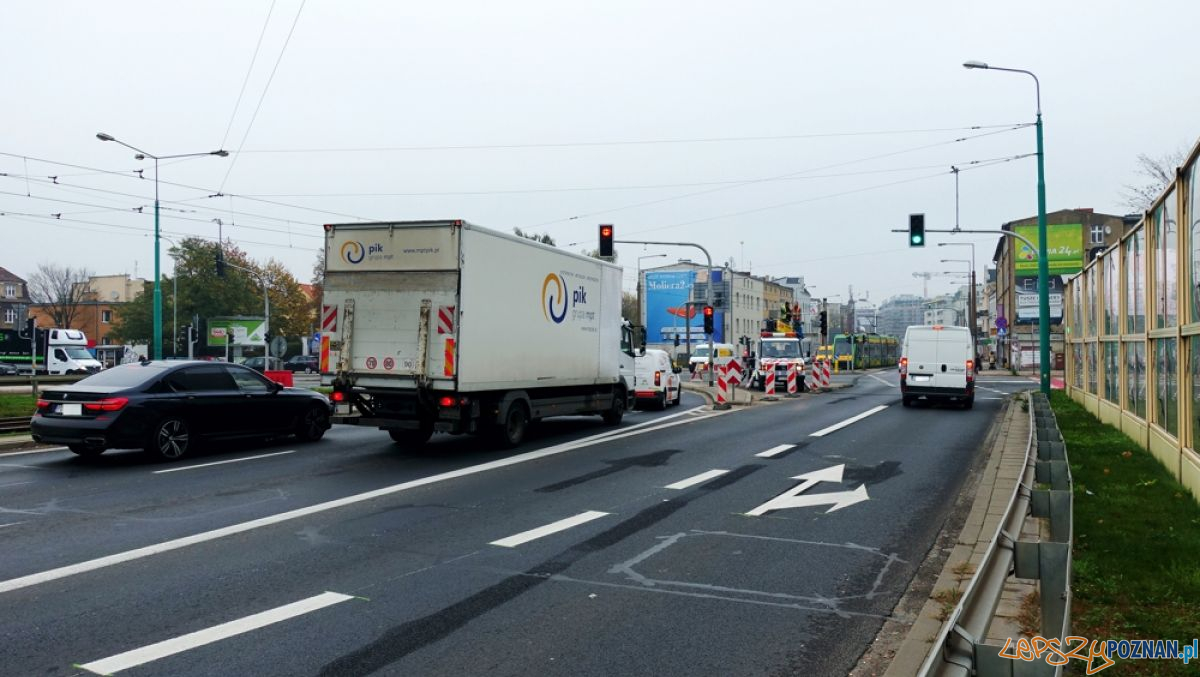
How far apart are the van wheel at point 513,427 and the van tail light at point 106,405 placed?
5.26 metres

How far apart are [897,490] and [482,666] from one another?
701cm

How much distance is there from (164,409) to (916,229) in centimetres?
2278

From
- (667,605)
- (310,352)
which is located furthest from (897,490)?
(310,352)

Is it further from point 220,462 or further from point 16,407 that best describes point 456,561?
point 16,407

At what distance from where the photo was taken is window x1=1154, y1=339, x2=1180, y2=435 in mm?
9781

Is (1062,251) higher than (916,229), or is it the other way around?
(1062,251)

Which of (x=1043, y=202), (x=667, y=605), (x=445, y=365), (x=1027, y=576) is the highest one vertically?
(x=1043, y=202)

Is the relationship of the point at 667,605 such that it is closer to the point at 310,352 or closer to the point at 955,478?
the point at 955,478

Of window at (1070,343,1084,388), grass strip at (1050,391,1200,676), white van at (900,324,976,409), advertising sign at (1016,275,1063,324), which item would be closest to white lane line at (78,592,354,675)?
grass strip at (1050,391,1200,676)

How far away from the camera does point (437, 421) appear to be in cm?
1264

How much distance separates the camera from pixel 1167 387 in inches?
406

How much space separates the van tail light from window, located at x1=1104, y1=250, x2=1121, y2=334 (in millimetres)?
15817

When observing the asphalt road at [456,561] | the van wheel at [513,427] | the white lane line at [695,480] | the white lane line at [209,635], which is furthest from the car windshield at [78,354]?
the white lane line at [209,635]

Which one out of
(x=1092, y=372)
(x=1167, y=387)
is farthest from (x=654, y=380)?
(x=1167, y=387)
